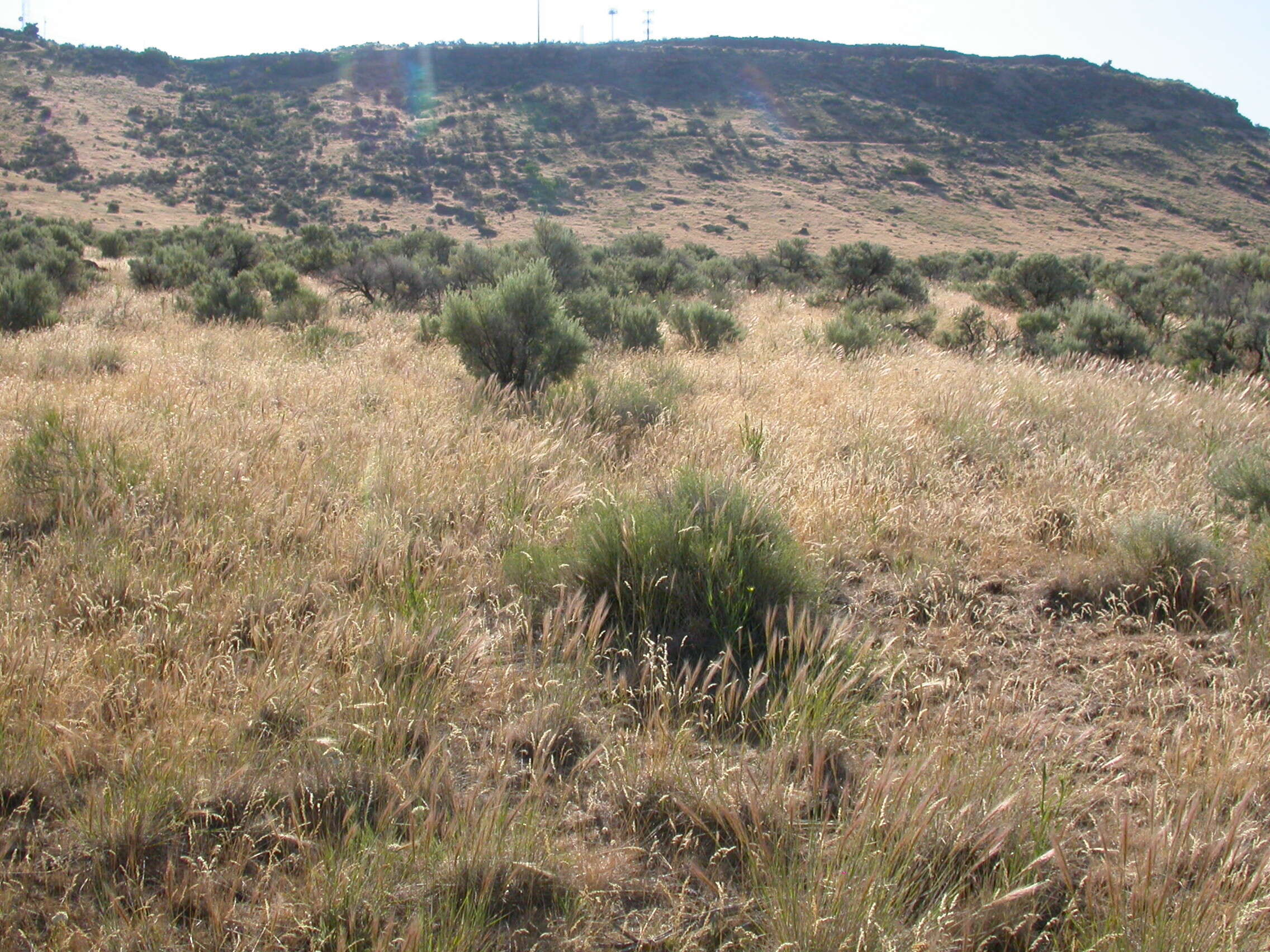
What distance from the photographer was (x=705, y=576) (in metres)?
3.21

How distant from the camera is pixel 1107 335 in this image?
11547 mm

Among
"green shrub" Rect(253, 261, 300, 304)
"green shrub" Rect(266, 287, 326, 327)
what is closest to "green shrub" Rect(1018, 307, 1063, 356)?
"green shrub" Rect(266, 287, 326, 327)

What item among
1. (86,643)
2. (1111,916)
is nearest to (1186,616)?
(1111,916)

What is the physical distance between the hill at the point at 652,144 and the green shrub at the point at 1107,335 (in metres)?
27.6

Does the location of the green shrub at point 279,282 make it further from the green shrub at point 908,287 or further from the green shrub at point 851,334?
the green shrub at point 908,287

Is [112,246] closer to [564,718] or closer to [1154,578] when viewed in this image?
[564,718]

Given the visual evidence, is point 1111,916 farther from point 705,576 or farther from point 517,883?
point 705,576

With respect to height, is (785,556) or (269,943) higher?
(785,556)

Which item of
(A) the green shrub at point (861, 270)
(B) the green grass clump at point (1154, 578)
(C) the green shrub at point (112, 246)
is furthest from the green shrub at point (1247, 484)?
(C) the green shrub at point (112, 246)

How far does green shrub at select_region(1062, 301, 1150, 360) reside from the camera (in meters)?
11.5

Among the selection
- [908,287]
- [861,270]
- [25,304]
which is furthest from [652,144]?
[25,304]

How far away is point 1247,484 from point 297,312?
11.0 metres

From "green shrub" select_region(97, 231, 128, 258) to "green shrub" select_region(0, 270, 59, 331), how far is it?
13.5 m

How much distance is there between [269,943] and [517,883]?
1.81 feet
